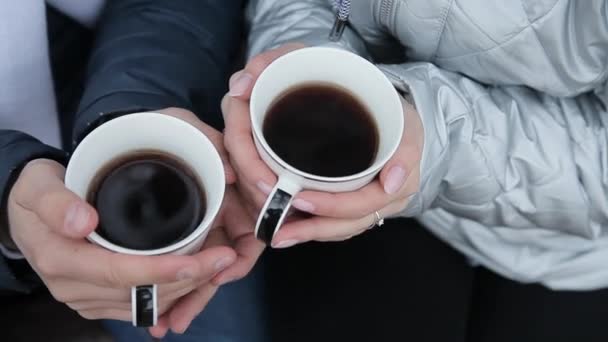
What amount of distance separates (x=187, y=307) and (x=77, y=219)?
204 millimetres

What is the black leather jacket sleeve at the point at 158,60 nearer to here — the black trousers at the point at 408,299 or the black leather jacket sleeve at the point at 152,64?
the black leather jacket sleeve at the point at 152,64

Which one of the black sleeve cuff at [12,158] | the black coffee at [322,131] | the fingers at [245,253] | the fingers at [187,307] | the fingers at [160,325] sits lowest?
the fingers at [160,325]

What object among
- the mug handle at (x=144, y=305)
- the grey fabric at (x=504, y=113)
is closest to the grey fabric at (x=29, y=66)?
the grey fabric at (x=504, y=113)

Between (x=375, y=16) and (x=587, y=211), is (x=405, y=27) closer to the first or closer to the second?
(x=375, y=16)

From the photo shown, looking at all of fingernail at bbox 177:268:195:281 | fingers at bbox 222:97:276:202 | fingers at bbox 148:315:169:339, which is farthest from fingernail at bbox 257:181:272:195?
fingers at bbox 148:315:169:339

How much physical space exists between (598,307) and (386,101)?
20.3 inches

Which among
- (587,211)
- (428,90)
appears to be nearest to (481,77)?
(428,90)

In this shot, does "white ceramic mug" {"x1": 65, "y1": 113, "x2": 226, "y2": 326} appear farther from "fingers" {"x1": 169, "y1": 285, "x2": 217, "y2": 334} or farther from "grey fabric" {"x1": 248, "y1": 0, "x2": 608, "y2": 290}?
"grey fabric" {"x1": 248, "y1": 0, "x2": 608, "y2": 290}

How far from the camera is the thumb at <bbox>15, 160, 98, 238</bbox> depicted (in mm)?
537

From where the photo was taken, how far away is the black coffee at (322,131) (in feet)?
2.07

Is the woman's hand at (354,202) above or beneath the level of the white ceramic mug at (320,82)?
beneath

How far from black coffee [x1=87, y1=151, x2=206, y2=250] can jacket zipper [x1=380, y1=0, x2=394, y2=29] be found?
1.02 ft

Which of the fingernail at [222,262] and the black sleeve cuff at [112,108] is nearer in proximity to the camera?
the fingernail at [222,262]

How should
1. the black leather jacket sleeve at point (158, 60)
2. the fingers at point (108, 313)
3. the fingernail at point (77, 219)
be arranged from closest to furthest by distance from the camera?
the fingernail at point (77, 219), the fingers at point (108, 313), the black leather jacket sleeve at point (158, 60)
